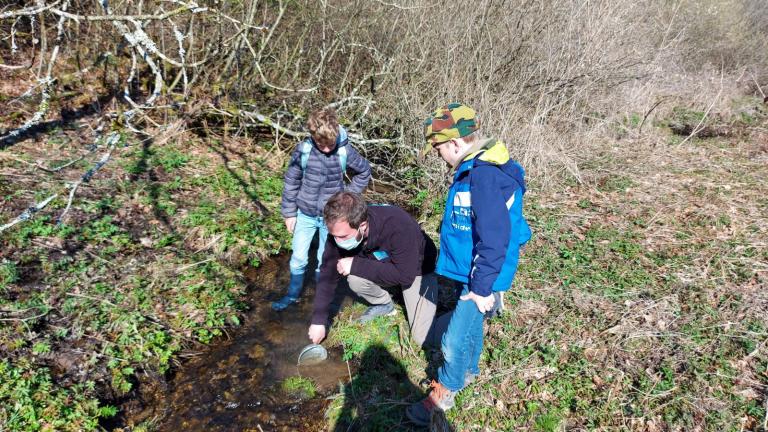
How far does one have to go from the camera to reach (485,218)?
226 cm

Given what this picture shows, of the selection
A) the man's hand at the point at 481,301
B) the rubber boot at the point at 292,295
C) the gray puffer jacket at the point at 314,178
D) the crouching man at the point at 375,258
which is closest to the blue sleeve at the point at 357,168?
the gray puffer jacket at the point at 314,178

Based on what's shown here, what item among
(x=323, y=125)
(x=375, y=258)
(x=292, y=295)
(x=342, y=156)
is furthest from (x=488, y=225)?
(x=292, y=295)

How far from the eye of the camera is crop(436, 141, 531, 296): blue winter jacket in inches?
88.9

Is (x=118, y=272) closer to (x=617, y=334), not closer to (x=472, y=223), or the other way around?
(x=472, y=223)

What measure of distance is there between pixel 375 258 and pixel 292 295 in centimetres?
139

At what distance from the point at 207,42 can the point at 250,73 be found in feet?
2.58

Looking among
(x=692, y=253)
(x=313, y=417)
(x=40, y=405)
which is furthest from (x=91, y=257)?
(x=692, y=253)

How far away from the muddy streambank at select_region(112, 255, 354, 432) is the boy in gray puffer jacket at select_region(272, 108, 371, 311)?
28.2 inches

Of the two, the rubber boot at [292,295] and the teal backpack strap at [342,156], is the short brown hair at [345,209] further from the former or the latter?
the rubber boot at [292,295]

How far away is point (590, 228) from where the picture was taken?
5.13 metres

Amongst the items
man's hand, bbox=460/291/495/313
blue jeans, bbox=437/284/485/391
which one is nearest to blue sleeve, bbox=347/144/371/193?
blue jeans, bbox=437/284/485/391

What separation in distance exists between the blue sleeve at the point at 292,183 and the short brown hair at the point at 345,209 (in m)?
0.99

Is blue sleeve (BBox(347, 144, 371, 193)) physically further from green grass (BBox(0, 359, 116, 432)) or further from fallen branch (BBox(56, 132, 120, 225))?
green grass (BBox(0, 359, 116, 432))

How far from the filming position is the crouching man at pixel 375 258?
2.70 meters
